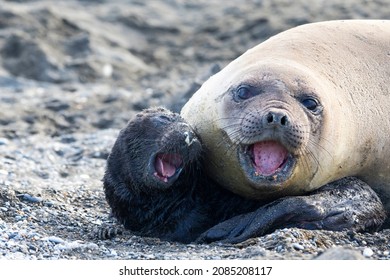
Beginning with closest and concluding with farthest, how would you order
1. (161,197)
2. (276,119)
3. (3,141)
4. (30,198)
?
1. (276,119)
2. (161,197)
3. (30,198)
4. (3,141)

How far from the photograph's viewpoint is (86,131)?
1082cm

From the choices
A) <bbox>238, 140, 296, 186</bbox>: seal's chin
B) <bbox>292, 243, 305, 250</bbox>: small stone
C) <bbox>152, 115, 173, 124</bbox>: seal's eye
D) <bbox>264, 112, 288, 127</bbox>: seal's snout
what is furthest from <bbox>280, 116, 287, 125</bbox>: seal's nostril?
<bbox>152, 115, 173, 124</bbox>: seal's eye

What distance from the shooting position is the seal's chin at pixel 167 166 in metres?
6.88

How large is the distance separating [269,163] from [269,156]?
0.04 meters

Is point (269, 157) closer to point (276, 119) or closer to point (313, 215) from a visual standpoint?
point (276, 119)

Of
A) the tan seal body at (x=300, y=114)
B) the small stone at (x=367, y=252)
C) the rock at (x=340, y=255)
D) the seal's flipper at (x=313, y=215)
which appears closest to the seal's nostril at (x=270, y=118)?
the tan seal body at (x=300, y=114)

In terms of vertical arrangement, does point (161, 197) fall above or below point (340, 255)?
below

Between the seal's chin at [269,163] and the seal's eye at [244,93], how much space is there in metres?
0.40

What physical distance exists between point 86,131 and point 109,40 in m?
3.86

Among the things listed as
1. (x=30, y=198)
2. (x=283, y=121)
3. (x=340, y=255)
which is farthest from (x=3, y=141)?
(x=340, y=255)

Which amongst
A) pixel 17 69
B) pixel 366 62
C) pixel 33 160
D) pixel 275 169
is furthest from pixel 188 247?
pixel 17 69

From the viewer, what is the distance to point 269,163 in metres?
6.50

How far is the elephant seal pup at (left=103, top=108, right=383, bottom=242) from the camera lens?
669 centimetres
